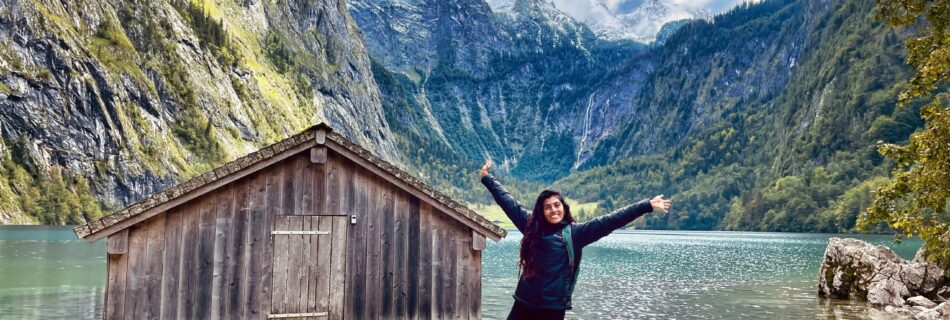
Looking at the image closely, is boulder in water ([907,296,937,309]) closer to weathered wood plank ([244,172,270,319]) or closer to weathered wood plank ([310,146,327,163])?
weathered wood plank ([310,146,327,163])

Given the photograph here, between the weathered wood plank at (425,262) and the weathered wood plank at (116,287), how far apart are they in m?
5.44

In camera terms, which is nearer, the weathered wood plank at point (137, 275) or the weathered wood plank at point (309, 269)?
the weathered wood plank at point (137, 275)

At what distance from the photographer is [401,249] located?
1584 centimetres

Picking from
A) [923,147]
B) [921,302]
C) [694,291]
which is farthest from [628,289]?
[923,147]

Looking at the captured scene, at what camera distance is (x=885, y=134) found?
198125mm

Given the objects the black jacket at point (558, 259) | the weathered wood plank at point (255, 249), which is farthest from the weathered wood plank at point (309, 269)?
the black jacket at point (558, 259)

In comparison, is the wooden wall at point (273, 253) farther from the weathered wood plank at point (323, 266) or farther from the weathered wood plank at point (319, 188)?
the weathered wood plank at point (323, 266)

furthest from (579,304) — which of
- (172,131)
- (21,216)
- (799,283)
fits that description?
(172,131)

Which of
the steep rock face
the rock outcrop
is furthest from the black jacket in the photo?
the steep rock face

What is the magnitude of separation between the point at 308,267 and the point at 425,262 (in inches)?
90.7

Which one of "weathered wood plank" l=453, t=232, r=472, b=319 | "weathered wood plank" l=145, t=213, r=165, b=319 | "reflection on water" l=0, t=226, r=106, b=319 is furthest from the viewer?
"reflection on water" l=0, t=226, r=106, b=319

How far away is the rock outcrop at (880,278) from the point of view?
36.2m

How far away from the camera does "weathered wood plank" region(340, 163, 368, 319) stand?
50.8 ft

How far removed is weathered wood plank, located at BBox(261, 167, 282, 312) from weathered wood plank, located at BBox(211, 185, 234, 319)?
64 centimetres
